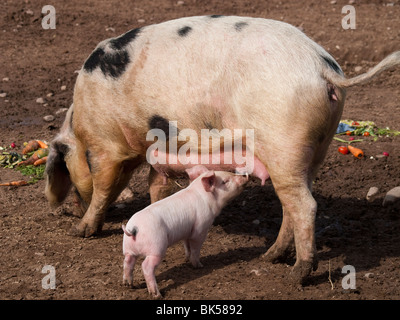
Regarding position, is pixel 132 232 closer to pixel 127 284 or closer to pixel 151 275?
pixel 151 275

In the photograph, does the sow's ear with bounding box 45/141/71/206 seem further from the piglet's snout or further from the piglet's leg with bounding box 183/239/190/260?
the piglet's snout

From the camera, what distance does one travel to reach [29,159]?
25.8 feet

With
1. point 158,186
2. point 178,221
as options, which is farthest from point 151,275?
point 158,186

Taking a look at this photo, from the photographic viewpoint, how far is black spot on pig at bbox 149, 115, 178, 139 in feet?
17.7

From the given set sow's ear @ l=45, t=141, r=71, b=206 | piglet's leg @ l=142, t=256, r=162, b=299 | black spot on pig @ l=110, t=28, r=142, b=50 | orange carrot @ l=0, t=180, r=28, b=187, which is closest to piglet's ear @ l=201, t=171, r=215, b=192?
piglet's leg @ l=142, t=256, r=162, b=299

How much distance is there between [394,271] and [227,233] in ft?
5.04

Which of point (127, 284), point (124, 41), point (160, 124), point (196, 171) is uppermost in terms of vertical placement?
point (124, 41)

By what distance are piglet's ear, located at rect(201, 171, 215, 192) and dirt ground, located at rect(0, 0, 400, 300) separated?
0.64m

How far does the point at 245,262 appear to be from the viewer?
5.62m

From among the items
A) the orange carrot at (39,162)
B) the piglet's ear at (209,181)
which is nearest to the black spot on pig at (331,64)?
the piglet's ear at (209,181)

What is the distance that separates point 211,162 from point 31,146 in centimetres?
329

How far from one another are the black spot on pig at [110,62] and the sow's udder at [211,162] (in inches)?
28.7

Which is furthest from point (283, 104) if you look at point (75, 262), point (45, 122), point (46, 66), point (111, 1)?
point (111, 1)

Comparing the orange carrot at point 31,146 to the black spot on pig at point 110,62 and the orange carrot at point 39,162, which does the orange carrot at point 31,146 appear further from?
the black spot on pig at point 110,62
